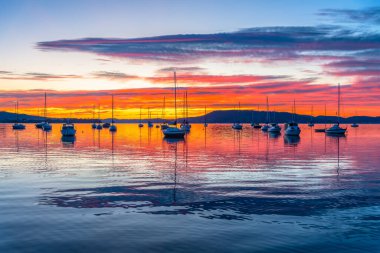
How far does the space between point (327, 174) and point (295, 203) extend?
11.9 metres

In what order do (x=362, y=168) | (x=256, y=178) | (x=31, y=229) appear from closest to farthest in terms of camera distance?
(x=31, y=229) → (x=256, y=178) → (x=362, y=168)

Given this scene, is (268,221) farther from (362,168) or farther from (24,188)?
(362,168)

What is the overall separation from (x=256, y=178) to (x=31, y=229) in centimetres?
1612

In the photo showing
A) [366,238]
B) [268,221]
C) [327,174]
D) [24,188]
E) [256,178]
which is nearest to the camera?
[366,238]

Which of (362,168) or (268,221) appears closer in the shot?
(268,221)

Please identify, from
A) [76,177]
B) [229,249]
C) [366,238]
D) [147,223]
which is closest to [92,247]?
[147,223]

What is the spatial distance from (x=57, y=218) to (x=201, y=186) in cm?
958

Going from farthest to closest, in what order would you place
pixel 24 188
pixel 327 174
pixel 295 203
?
pixel 327 174
pixel 24 188
pixel 295 203

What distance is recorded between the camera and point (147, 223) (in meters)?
15.6

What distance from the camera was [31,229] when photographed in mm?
14758

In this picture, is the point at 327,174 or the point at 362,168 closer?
the point at 327,174

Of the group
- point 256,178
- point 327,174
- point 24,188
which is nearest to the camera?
point 24,188

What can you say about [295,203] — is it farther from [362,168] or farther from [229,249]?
[362,168]

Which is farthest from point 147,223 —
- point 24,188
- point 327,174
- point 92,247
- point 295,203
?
point 327,174
